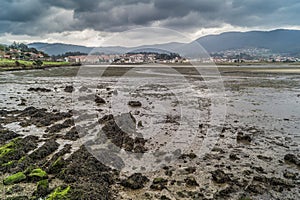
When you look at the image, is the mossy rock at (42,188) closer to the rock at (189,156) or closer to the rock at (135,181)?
the rock at (135,181)

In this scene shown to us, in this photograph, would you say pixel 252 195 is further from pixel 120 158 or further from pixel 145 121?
pixel 145 121

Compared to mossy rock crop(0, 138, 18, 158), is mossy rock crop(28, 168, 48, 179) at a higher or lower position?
lower

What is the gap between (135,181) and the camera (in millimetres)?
7688

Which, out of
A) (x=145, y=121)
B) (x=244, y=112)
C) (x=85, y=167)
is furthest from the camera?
(x=244, y=112)

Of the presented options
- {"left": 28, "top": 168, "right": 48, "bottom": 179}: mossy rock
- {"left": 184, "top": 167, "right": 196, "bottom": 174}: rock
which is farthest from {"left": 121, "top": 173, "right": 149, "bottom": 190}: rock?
{"left": 28, "top": 168, "right": 48, "bottom": 179}: mossy rock

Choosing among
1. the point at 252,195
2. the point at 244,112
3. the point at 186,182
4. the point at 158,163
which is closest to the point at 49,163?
A: the point at 158,163

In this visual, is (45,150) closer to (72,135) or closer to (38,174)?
(38,174)

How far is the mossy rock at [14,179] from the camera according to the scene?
24.0ft

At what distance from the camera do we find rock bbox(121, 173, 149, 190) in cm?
745

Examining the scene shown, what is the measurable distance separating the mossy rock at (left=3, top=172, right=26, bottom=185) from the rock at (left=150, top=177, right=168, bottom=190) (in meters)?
4.32

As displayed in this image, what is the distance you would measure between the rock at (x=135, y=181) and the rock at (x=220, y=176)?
2421 millimetres

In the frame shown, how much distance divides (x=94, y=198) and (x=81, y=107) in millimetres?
14376

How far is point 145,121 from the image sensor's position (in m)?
15.8

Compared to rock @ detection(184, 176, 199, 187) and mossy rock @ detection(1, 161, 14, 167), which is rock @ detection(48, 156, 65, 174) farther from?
rock @ detection(184, 176, 199, 187)
